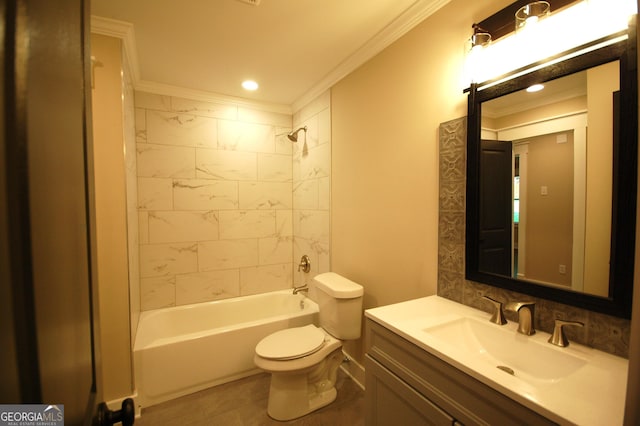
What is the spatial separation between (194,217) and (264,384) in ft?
5.57

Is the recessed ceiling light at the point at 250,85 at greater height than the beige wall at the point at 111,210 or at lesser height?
greater

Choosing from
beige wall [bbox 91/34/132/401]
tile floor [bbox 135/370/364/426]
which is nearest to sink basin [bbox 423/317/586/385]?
tile floor [bbox 135/370/364/426]

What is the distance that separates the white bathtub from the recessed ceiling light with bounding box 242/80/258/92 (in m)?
2.20

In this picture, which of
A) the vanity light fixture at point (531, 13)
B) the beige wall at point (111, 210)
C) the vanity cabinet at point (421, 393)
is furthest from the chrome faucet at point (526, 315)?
the beige wall at point (111, 210)

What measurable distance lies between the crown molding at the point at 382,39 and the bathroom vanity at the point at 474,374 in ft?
5.28

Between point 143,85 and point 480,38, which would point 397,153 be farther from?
point 143,85

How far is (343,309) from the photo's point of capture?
77.5 inches

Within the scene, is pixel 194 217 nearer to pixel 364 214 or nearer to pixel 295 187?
pixel 295 187

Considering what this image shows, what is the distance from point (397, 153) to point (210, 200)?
6.56 feet

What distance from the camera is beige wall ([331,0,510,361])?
57.5 inches

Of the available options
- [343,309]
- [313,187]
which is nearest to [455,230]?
[343,309]

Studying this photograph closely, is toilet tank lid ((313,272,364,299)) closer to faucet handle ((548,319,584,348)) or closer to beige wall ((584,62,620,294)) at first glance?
faucet handle ((548,319,584,348))

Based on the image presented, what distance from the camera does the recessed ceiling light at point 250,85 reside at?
2.56 meters

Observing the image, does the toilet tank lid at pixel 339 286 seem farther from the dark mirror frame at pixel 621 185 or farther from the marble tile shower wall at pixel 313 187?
the dark mirror frame at pixel 621 185
